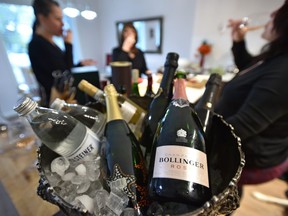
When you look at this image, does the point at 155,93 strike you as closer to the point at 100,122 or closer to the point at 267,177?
the point at 100,122

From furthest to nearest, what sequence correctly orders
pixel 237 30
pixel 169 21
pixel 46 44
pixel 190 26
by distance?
1. pixel 169 21
2. pixel 190 26
3. pixel 237 30
4. pixel 46 44

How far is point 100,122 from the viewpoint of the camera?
349 mm

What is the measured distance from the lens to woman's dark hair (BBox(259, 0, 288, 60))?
0.53 meters

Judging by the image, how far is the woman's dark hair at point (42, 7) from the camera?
1.32 feet

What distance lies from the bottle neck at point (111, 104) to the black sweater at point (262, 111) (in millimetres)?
370

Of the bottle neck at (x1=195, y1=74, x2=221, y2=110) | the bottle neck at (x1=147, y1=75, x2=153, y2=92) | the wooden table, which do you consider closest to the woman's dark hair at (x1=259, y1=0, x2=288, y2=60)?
the bottle neck at (x1=195, y1=74, x2=221, y2=110)

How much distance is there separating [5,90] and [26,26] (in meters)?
0.19

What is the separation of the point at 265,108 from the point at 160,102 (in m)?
0.34

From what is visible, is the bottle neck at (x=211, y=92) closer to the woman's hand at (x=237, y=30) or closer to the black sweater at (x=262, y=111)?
the black sweater at (x=262, y=111)

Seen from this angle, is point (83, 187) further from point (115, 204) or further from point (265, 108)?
point (265, 108)

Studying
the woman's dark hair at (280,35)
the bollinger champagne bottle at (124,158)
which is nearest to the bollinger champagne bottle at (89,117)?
the bollinger champagne bottle at (124,158)

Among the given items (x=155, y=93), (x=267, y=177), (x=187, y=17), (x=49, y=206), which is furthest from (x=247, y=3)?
(x=49, y=206)

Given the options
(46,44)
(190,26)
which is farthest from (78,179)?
(190,26)

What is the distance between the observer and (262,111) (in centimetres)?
48
